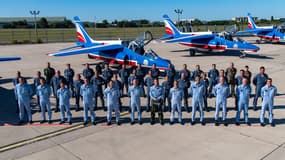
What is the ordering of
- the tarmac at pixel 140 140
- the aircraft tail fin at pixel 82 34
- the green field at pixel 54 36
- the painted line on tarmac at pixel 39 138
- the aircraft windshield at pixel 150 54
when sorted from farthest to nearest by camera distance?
the green field at pixel 54 36 < the aircraft tail fin at pixel 82 34 < the aircraft windshield at pixel 150 54 < the painted line on tarmac at pixel 39 138 < the tarmac at pixel 140 140

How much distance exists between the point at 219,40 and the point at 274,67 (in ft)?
18.3

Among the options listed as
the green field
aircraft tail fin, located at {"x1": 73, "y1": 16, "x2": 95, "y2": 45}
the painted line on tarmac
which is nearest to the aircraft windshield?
aircraft tail fin, located at {"x1": 73, "y1": 16, "x2": 95, "y2": 45}

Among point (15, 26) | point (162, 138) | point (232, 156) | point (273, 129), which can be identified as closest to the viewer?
point (232, 156)

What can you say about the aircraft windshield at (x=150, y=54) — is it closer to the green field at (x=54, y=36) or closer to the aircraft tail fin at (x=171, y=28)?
the aircraft tail fin at (x=171, y=28)

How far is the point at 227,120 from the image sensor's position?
9070 mm

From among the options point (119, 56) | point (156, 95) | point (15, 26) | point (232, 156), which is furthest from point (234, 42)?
point (15, 26)

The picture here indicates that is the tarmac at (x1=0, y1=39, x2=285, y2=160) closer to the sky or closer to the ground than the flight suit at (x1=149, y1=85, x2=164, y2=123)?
closer to the ground

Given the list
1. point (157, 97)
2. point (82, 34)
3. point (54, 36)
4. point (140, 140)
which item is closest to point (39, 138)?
point (140, 140)

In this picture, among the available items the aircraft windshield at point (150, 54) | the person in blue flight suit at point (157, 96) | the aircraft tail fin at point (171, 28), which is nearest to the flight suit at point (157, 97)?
the person in blue flight suit at point (157, 96)

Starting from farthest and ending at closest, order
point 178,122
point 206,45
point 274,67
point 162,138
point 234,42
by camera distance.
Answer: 1. point 206,45
2. point 234,42
3. point 274,67
4. point 178,122
5. point 162,138

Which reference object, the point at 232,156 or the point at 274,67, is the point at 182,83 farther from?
the point at 274,67

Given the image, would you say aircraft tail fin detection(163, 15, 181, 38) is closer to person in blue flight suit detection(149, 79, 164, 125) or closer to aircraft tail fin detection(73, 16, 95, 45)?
aircraft tail fin detection(73, 16, 95, 45)

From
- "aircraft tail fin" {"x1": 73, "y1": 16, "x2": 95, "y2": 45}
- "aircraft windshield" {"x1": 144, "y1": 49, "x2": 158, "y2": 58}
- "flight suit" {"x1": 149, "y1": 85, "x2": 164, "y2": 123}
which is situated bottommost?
"flight suit" {"x1": 149, "y1": 85, "x2": 164, "y2": 123}

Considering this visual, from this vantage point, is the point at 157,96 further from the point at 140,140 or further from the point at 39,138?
the point at 39,138
